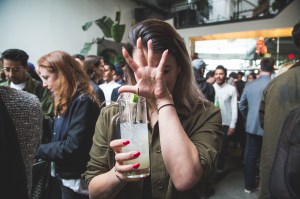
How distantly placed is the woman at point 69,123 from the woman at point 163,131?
0.65 metres

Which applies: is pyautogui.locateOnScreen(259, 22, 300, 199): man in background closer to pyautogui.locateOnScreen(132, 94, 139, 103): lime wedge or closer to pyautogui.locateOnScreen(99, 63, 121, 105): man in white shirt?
pyautogui.locateOnScreen(132, 94, 139, 103): lime wedge

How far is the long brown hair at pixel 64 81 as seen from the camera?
1860 millimetres

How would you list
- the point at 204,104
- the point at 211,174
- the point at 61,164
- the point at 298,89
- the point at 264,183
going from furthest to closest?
1. the point at 264,183
2. the point at 298,89
3. the point at 61,164
4. the point at 204,104
5. the point at 211,174

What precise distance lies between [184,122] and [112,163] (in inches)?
13.6

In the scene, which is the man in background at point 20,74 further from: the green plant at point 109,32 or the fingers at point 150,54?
the green plant at point 109,32

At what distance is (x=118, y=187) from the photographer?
98 centimetres

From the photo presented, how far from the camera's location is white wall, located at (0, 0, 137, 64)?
6.15 m

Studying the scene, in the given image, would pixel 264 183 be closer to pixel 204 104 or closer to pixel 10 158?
pixel 204 104

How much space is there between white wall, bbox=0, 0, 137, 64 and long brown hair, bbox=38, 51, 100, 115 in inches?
197

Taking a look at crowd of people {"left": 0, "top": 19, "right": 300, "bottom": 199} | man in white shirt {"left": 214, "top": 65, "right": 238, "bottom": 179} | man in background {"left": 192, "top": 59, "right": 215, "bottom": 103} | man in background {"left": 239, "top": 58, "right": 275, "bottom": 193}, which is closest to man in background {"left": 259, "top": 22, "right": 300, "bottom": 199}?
crowd of people {"left": 0, "top": 19, "right": 300, "bottom": 199}

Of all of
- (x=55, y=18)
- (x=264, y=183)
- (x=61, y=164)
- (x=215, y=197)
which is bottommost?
(x=215, y=197)

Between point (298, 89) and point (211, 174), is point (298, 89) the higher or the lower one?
the higher one

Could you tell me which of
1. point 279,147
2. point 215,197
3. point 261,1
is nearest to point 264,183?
point 215,197

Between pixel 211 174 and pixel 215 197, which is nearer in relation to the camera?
pixel 211 174
